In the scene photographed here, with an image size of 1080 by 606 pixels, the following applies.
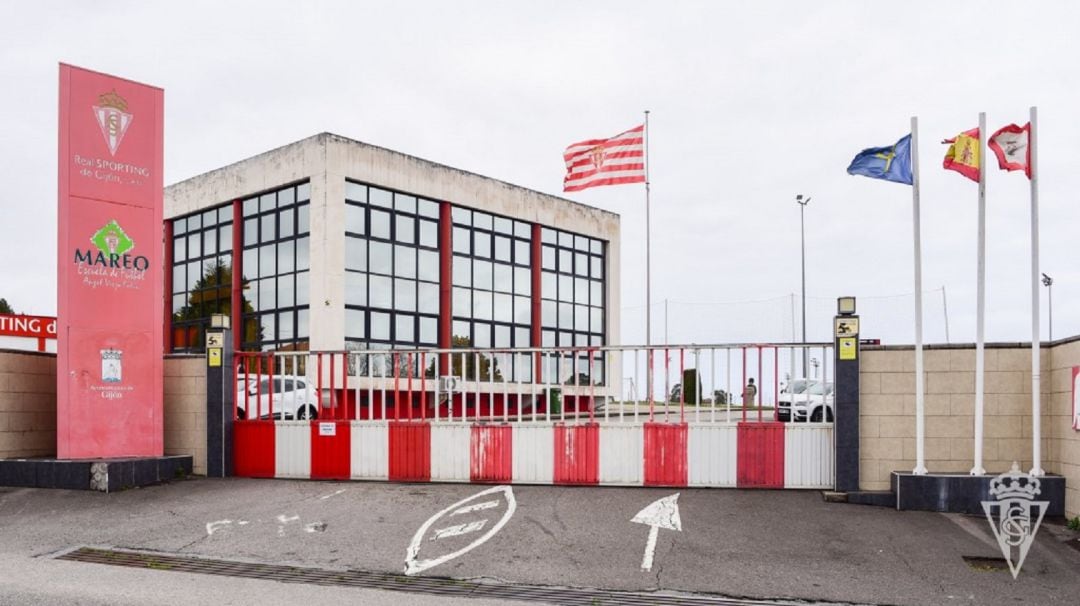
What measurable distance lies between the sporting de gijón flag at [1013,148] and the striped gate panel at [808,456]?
3.79m

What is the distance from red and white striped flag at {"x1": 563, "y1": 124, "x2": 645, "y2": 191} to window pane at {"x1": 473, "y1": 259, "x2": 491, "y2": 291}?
36.7 feet

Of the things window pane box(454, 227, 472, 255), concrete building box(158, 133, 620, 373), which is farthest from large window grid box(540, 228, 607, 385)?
window pane box(454, 227, 472, 255)

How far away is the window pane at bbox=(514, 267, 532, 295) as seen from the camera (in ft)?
105

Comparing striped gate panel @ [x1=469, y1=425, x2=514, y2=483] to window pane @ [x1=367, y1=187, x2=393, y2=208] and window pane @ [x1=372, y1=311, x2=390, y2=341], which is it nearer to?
window pane @ [x1=372, y1=311, x2=390, y2=341]

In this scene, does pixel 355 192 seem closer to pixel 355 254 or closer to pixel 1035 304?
pixel 355 254

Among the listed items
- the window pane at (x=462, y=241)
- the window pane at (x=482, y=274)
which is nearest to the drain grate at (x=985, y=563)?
the window pane at (x=462, y=241)

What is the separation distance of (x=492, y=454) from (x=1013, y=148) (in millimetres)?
7551

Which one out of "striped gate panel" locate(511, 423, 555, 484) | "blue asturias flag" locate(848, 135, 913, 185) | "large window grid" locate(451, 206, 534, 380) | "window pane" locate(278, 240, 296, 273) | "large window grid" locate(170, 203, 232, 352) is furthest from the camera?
"large window grid" locate(451, 206, 534, 380)

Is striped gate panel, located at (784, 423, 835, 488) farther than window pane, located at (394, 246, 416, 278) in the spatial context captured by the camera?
No

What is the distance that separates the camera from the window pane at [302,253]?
26.2m

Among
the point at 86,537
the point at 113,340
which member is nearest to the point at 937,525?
the point at 86,537

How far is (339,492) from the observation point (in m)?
12.1
